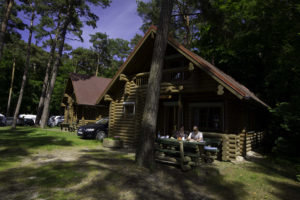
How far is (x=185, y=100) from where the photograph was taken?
12.1 metres

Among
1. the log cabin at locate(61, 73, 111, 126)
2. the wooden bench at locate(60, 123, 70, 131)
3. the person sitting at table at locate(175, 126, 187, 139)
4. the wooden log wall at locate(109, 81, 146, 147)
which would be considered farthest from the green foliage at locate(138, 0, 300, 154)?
the wooden bench at locate(60, 123, 70, 131)

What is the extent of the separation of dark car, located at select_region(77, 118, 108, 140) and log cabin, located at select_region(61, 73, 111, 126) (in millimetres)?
6807

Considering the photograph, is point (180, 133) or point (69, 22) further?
point (69, 22)

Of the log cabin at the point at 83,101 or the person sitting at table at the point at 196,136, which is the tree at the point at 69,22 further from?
the person sitting at table at the point at 196,136

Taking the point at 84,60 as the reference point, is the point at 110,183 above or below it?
below

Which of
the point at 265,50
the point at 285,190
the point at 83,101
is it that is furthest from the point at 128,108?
the point at 83,101

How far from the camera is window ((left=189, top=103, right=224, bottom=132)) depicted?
35.4 ft

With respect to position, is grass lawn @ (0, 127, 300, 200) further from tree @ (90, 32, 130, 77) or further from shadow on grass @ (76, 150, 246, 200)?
tree @ (90, 32, 130, 77)

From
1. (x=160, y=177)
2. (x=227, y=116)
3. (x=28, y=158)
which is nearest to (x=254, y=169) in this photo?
(x=227, y=116)

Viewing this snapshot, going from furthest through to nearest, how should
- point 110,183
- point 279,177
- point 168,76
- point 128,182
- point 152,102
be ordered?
point 168,76 → point 279,177 → point 152,102 → point 128,182 → point 110,183

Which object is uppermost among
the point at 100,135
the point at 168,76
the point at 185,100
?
the point at 168,76

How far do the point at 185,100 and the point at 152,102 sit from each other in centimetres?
546

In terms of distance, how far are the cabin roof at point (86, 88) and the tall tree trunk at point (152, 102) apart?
1708cm

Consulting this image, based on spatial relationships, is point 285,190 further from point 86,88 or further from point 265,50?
point 86,88
